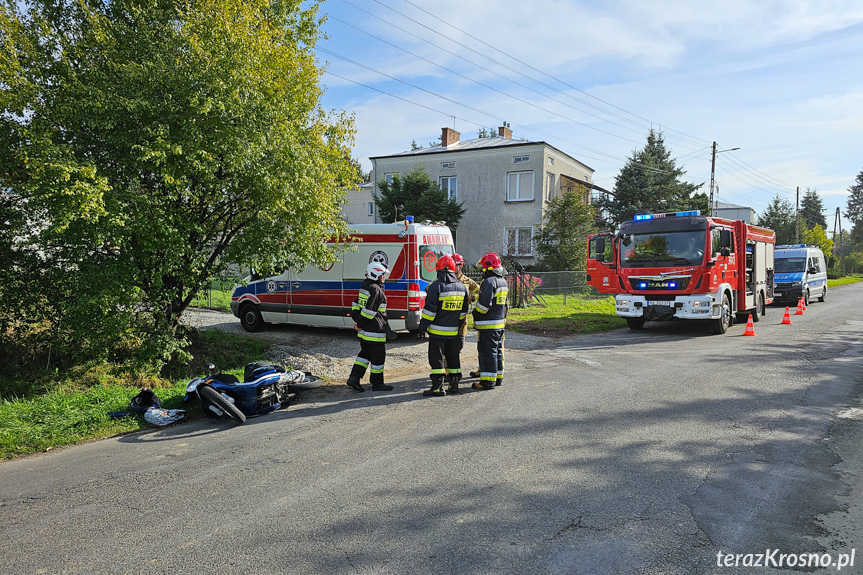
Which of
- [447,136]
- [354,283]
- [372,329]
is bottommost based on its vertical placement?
[372,329]

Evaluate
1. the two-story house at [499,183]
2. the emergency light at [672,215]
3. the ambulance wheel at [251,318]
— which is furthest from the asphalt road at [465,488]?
the two-story house at [499,183]

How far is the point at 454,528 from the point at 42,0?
338 inches

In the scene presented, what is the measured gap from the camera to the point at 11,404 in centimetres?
641

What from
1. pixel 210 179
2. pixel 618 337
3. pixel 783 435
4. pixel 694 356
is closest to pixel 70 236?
pixel 210 179

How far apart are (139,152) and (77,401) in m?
3.19

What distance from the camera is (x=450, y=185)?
1247 inches

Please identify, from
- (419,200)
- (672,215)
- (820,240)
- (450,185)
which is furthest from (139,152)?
(820,240)

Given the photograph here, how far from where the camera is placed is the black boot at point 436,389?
7.44m

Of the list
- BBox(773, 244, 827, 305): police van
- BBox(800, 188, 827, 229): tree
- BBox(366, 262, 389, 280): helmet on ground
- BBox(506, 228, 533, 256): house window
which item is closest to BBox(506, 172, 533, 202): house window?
BBox(506, 228, 533, 256): house window

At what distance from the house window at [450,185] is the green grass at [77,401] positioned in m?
23.7

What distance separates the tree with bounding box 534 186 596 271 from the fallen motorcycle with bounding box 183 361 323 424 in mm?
20937

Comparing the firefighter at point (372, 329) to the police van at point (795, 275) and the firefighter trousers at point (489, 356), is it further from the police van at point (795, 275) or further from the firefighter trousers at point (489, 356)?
the police van at point (795, 275)

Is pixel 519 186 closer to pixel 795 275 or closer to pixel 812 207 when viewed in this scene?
pixel 795 275

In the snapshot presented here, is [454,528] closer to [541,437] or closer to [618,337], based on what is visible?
[541,437]
